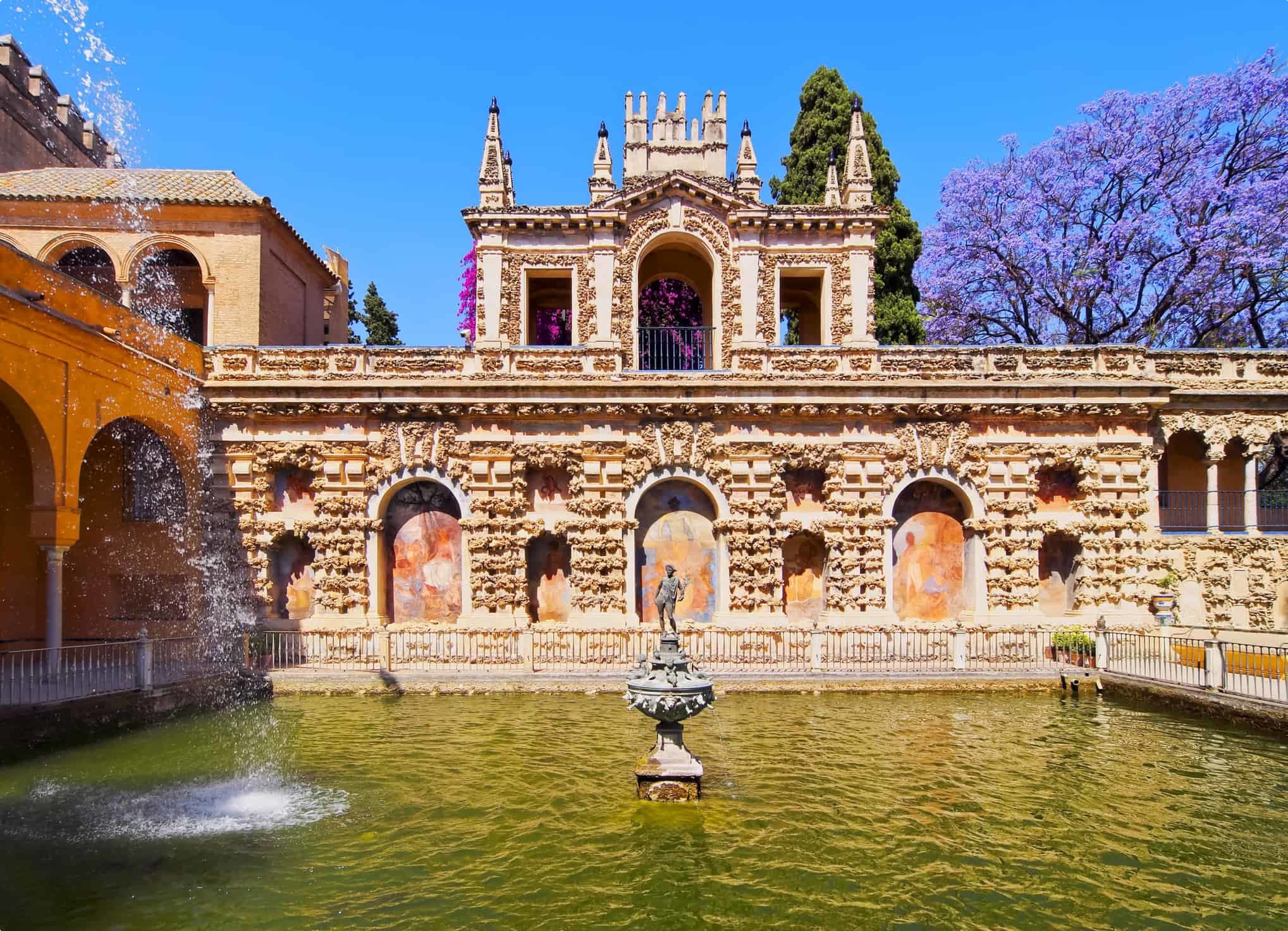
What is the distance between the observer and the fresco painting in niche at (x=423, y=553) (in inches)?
923

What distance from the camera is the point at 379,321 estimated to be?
54406 millimetres

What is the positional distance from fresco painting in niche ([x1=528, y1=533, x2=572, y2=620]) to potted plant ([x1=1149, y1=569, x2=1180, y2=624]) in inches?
651

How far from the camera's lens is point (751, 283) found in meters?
25.4

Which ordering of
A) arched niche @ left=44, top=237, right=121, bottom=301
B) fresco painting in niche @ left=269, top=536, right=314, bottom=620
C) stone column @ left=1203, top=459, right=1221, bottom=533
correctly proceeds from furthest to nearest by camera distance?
arched niche @ left=44, top=237, right=121, bottom=301, stone column @ left=1203, top=459, right=1221, bottom=533, fresco painting in niche @ left=269, top=536, right=314, bottom=620

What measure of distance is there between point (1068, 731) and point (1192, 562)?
12979mm

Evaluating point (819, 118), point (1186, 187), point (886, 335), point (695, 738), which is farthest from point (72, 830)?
point (1186, 187)

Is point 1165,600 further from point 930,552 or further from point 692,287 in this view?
point 692,287

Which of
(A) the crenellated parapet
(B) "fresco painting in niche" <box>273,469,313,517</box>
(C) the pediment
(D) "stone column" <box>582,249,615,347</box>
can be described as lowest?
(B) "fresco painting in niche" <box>273,469,313,517</box>

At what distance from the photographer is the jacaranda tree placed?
3152 centimetres

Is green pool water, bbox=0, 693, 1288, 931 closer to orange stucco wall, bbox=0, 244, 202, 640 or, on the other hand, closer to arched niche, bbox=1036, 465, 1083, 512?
orange stucco wall, bbox=0, 244, 202, 640

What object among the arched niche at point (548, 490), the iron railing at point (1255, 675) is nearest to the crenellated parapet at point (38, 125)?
the arched niche at point (548, 490)

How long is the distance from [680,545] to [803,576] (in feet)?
12.1

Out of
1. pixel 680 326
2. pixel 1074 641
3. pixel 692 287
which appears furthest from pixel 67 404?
pixel 1074 641

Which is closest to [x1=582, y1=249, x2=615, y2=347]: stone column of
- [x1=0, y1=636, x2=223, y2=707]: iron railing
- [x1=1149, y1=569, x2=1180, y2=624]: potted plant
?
[x1=0, y1=636, x2=223, y2=707]: iron railing
